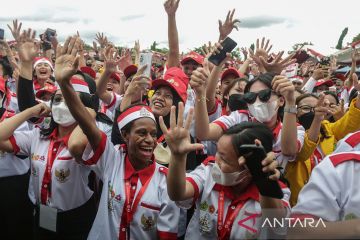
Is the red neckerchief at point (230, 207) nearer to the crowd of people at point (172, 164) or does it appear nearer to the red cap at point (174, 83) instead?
the crowd of people at point (172, 164)

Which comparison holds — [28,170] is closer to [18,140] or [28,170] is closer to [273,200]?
[18,140]

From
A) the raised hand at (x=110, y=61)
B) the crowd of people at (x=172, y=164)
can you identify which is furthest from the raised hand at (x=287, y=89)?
the raised hand at (x=110, y=61)

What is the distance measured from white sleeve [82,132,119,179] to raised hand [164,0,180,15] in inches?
99.9

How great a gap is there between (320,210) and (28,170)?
118 inches

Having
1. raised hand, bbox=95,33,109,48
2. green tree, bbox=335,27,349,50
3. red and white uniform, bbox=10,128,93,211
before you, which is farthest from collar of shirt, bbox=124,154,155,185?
green tree, bbox=335,27,349,50

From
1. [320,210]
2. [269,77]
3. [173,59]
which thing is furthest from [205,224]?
[173,59]

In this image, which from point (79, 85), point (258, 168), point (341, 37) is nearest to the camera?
point (258, 168)

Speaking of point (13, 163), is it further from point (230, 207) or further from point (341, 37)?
point (341, 37)

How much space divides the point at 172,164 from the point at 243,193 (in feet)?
1.63

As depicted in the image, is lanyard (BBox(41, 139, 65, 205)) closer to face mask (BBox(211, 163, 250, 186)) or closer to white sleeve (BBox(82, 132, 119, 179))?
white sleeve (BBox(82, 132, 119, 179))

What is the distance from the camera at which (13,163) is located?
11.0 ft

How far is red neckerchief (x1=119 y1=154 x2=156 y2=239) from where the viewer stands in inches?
91.0

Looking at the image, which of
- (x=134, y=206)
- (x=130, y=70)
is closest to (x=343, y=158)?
(x=134, y=206)

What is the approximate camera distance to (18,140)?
3012mm
